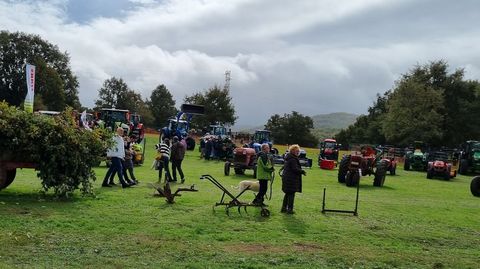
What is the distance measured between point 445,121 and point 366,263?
2199 inches

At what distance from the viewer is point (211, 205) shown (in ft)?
38.6

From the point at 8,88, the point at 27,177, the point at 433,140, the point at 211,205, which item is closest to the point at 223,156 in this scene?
the point at 27,177

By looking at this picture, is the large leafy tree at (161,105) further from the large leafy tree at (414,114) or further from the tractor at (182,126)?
the tractor at (182,126)

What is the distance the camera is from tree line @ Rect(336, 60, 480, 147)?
171 ft

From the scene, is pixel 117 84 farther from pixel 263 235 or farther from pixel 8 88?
pixel 263 235

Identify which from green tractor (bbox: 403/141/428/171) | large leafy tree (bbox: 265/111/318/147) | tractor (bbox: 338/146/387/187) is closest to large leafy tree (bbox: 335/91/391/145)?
large leafy tree (bbox: 265/111/318/147)

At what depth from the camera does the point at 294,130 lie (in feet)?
273

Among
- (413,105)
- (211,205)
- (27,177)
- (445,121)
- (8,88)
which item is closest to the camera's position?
(211,205)

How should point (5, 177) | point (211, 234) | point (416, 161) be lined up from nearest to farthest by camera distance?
point (211, 234) → point (5, 177) → point (416, 161)

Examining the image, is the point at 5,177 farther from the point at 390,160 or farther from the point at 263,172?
the point at 390,160

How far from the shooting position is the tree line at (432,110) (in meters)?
52.2

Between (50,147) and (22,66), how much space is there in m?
72.8

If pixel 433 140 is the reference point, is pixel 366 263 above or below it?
below

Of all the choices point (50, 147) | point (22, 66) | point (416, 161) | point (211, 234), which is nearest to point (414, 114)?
point (416, 161)
